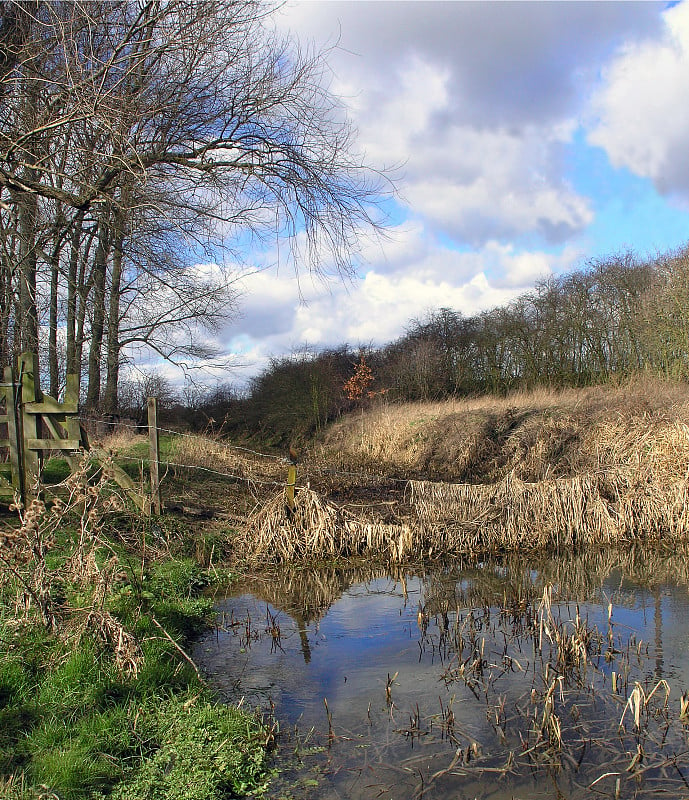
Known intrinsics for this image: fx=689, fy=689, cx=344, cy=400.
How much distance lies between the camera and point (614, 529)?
10.3 m

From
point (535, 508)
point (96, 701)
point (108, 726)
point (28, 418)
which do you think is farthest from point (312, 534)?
point (108, 726)

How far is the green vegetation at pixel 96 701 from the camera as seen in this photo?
3.77 metres

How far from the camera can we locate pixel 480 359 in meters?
26.3

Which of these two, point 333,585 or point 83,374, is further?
point 83,374

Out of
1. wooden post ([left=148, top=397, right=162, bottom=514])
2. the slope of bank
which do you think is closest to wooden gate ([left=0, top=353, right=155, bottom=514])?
wooden post ([left=148, top=397, right=162, bottom=514])


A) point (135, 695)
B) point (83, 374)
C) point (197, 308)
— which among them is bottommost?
point (135, 695)

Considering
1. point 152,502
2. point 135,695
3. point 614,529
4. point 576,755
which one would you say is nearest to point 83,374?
point 152,502

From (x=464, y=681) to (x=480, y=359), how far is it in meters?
21.7

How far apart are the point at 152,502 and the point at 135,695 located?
15.3 feet

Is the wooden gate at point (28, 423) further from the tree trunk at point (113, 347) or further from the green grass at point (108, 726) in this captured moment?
the tree trunk at point (113, 347)

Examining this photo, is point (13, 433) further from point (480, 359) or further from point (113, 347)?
point (480, 359)

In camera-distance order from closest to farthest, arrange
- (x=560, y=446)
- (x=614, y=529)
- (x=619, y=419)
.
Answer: (x=614, y=529), (x=619, y=419), (x=560, y=446)

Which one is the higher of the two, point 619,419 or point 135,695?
point 619,419

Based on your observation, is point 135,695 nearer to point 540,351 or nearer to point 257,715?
point 257,715
